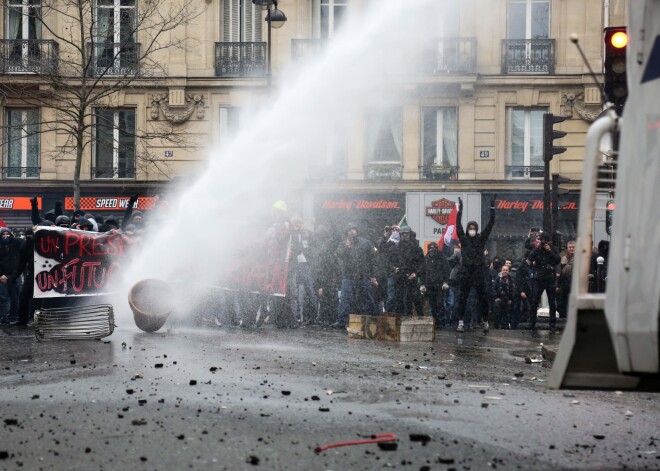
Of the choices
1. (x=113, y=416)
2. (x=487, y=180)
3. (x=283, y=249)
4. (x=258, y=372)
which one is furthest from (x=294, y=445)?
(x=487, y=180)

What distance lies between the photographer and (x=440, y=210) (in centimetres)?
3155

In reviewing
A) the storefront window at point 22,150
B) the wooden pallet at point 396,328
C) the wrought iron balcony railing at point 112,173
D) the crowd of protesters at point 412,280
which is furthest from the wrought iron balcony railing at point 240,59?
the wooden pallet at point 396,328

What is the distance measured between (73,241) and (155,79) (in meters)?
17.4

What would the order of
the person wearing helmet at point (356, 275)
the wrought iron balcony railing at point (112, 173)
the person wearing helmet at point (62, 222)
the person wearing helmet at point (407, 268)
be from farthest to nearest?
the wrought iron balcony railing at point (112, 173) → the person wearing helmet at point (407, 268) → the person wearing helmet at point (356, 275) → the person wearing helmet at point (62, 222)

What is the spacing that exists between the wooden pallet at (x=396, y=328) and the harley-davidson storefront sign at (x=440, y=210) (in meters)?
16.7

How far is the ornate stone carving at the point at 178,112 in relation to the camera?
32.4m

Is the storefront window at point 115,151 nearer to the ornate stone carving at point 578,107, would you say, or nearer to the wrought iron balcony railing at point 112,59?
the wrought iron balcony railing at point 112,59

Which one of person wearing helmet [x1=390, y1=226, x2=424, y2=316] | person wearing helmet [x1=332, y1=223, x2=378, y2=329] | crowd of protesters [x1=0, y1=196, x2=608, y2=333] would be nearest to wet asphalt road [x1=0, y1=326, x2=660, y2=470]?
crowd of protesters [x1=0, y1=196, x2=608, y2=333]

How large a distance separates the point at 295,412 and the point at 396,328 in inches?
277

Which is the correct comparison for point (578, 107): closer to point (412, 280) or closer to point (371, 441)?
point (412, 280)

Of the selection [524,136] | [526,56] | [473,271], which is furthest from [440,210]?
[473,271]

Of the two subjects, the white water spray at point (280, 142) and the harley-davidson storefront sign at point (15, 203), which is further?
the harley-davidson storefront sign at point (15, 203)

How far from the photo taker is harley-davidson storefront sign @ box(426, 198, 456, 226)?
103 feet

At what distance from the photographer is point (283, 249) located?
17.6m
